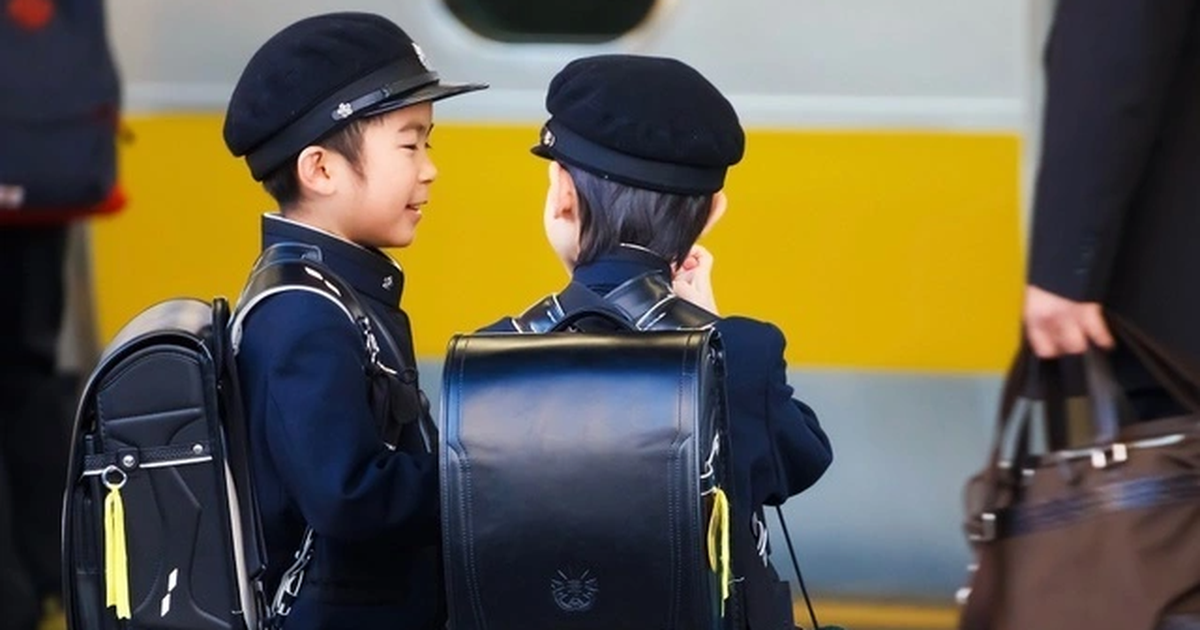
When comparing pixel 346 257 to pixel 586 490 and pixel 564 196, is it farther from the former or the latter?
pixel 586 490

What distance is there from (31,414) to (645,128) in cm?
278

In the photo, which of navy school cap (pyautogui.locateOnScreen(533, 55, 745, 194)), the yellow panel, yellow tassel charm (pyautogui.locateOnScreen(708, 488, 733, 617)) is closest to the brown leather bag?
yellow tassel charm (pyautogui.locateOnScreen(708, 488, 733, 617))

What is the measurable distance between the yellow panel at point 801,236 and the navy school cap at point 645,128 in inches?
76.0

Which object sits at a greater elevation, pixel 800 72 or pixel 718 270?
pixel 800 72

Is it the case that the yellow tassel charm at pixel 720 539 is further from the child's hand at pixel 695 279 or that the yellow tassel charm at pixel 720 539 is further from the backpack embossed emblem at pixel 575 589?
the child's hand at pixel 695 279

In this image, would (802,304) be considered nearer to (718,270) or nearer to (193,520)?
(718,270)

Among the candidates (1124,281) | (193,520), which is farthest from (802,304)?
(193,520)

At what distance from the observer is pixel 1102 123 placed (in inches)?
119

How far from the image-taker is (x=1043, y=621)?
2844 mm

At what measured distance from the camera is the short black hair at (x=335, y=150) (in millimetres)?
3145

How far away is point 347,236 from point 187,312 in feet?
0.89

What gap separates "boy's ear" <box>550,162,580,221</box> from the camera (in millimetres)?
3045

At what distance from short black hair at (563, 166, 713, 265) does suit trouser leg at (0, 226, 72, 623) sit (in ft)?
7.78

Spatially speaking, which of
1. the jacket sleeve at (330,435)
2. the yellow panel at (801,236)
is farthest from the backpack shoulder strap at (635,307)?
the yellow panel at (801,236)
